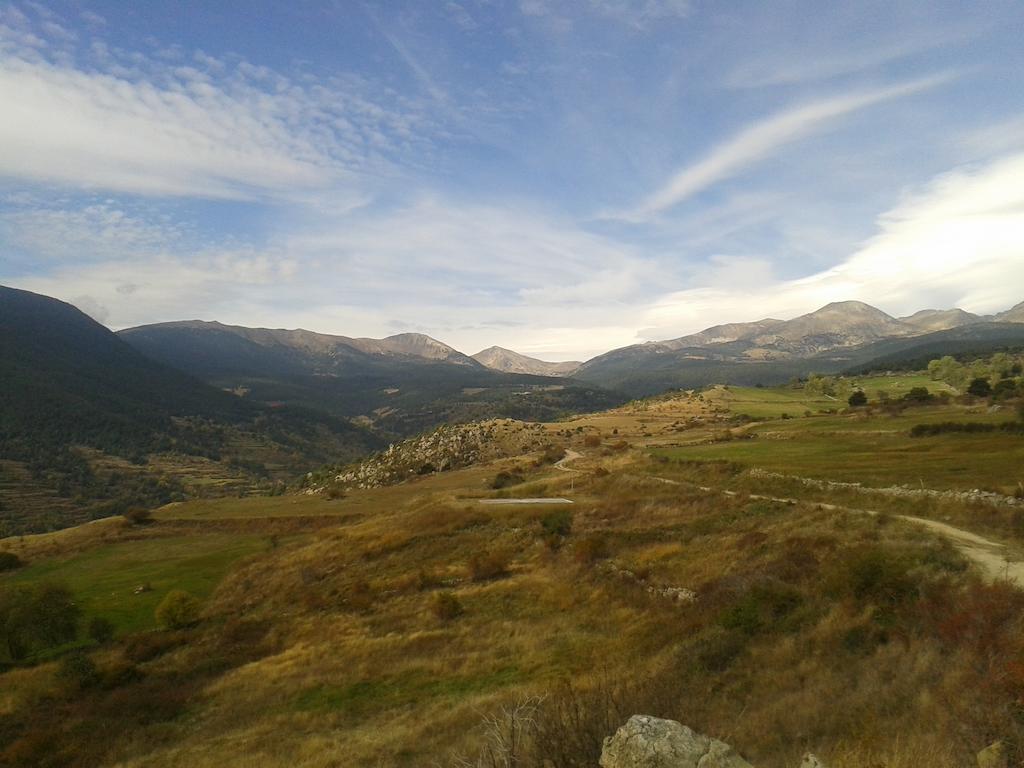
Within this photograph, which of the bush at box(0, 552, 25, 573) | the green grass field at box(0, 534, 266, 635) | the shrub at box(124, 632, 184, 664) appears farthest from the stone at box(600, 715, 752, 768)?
the bush at box(0, 552, 25, 573)

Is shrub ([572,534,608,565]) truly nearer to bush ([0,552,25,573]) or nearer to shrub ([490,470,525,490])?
shrub ([490,470,525,490])

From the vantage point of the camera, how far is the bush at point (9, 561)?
64.1 meters

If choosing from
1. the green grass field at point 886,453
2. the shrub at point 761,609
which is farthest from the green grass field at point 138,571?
the green grass field at point 886,453

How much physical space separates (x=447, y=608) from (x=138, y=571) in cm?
4835

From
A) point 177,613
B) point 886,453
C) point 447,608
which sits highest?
point 886,453

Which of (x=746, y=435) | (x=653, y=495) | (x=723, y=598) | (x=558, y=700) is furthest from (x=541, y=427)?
(x=558, y=700)

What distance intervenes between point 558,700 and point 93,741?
19.1 meters

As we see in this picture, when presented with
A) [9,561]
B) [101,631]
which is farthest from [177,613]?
[9,561]

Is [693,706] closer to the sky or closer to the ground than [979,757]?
closer to the ground

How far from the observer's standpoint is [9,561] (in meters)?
64.9

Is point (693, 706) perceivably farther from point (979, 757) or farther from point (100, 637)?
point (100, 637)

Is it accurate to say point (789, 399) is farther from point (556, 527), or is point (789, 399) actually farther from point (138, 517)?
point (138, 517)

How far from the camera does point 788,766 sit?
29.0 feet

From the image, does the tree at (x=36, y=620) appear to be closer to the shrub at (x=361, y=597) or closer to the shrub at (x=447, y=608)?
the shrub at (x=361, y=597)
